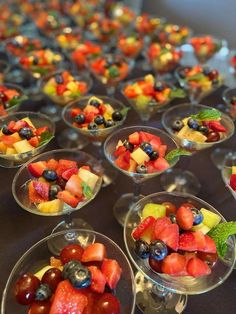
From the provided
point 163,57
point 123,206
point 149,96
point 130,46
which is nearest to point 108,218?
point 123,206

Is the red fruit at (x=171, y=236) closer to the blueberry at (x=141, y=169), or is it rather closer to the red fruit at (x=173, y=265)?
the red fruit at (x=173, y=265)

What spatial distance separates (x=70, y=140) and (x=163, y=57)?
3.16 ft

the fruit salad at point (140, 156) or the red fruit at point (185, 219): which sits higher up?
the red fruit at point (185, 219)

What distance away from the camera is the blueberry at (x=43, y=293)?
0.76 meters

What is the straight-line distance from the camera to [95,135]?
141 centimetres

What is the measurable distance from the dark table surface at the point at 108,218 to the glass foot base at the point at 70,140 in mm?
60

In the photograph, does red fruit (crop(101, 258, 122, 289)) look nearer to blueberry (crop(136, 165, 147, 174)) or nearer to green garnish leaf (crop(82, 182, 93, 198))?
green garnish leaf (crop(82, 182, 93, 198))

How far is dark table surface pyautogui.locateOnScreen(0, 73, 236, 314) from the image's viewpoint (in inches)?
39.8

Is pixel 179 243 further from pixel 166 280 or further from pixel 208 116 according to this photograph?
pixel 208 116

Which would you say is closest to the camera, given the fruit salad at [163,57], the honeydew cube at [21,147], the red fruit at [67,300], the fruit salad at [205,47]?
the red fruit at [67,300]

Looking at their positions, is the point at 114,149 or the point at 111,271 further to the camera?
the point at 114,149

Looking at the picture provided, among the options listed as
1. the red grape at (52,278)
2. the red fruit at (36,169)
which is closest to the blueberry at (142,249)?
the red grape at (52,278)

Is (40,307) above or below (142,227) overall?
below

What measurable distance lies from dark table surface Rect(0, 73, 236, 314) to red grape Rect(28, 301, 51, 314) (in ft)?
0.93
